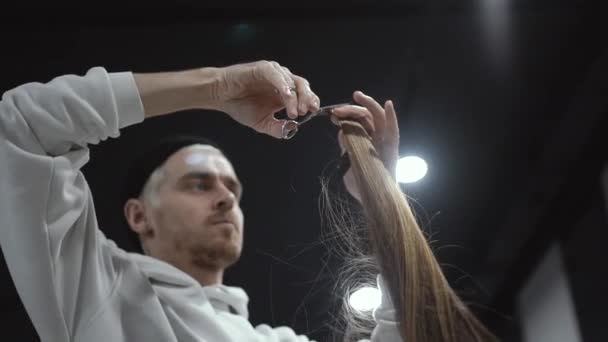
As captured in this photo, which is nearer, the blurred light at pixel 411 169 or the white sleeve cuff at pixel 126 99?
the white sleeve cuff at pixel 126 99

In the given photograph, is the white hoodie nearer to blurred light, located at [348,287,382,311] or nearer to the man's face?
blurred light, located at [348,287,382,311]

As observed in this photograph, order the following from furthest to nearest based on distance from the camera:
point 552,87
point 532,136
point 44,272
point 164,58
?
point 532,136 < point 552,87 < point 164,58 < point 44,272

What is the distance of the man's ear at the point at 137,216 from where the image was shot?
1843 millimetres

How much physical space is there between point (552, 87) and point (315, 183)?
81 centimetres

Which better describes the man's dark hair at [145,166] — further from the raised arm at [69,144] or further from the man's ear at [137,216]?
the raised arm at [69,144]

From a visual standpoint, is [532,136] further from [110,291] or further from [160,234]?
[110,291]

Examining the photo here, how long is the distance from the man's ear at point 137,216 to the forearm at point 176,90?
2.04 feet

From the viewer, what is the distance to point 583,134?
2.61 metres

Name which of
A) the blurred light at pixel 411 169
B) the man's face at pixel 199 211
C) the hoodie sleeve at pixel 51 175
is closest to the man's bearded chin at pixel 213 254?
the man's face at pixel 199 211

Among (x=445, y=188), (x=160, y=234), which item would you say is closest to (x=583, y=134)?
(x=445, y=188)

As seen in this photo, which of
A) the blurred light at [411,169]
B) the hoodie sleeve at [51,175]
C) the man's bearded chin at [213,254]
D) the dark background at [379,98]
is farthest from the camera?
the blurred light at [411,169]

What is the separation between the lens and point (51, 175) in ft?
3.87

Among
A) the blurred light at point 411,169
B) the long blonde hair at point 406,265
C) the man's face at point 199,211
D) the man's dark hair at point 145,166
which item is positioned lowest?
the long blonde hair at point 406,265

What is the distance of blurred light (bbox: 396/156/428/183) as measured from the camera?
2357mm
